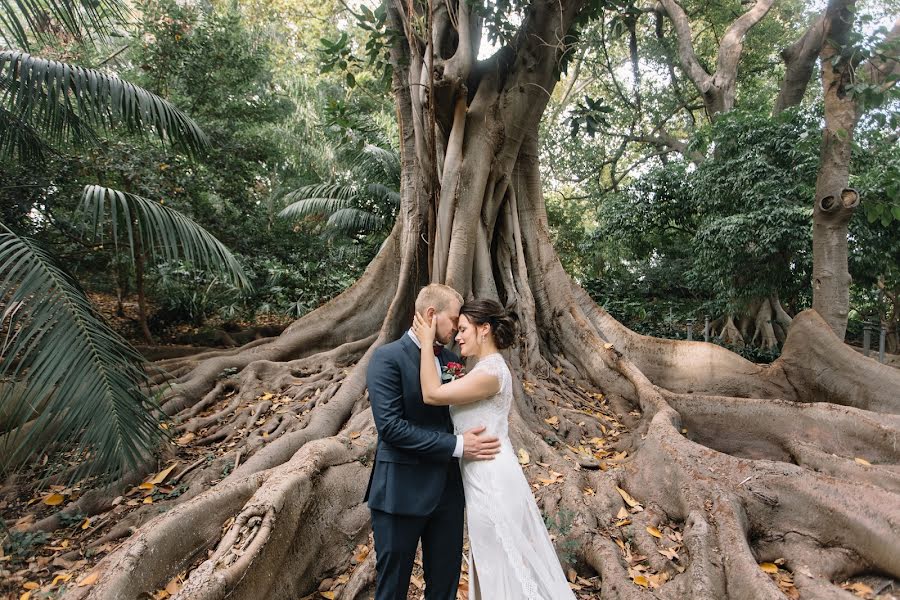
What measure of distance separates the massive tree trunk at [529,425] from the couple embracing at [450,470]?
0.82m

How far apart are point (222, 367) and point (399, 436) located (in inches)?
164

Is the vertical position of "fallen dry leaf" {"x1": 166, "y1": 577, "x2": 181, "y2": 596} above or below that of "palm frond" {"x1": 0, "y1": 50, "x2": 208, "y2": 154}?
below

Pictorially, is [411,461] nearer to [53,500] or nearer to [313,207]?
[53,500]

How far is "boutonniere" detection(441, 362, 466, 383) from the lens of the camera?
2352 mm

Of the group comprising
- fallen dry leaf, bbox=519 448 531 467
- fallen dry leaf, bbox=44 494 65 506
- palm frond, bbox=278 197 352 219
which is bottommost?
fallen dry leaf, bbox=44 494 65 506

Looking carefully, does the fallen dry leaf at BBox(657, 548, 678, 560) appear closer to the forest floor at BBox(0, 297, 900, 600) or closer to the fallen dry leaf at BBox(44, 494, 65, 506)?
the forest floor at BBox(0, 297, 900, 600)

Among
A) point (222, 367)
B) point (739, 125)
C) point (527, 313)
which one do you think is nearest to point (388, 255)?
point (527, 313)

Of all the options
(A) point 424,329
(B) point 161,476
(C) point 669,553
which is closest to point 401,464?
(A) point 424,329

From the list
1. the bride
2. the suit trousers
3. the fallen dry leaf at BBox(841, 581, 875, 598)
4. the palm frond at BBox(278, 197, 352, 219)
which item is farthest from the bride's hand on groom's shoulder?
the palm frond at BBox(278, 197, 352, 219)

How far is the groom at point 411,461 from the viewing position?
2.16m

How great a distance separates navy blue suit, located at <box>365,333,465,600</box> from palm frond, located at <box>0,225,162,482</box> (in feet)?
5.80

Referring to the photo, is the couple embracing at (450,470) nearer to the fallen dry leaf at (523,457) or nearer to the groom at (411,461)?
the groom at (411,461)

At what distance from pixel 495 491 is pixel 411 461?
0.38 m

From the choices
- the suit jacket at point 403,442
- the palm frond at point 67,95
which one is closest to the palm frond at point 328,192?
the palm frond at point 67,95
